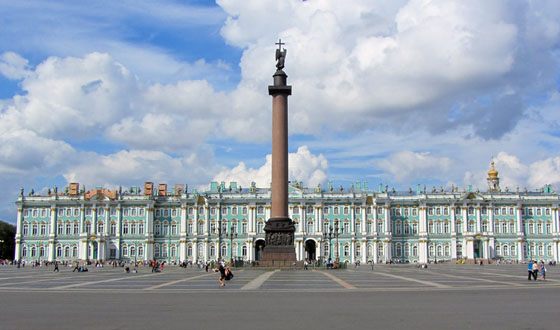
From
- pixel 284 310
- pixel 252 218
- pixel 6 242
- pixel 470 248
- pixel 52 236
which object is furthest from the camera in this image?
pixel 6 242

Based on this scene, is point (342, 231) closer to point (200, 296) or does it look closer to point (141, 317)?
point (200, 296)

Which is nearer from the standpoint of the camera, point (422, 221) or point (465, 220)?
point (465, 220)

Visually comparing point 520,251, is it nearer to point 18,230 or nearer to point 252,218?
point 252,218

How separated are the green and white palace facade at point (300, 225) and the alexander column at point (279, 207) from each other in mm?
55297

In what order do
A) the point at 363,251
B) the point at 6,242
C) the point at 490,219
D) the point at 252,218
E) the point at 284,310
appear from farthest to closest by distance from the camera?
the point at 6,242, the point at 252,218, the point at 490,219, the point at 363,251, the point at 284,310

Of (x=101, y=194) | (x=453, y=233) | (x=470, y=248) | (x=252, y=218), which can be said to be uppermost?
(x=101, y=194)

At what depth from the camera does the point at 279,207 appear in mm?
Result: 58281

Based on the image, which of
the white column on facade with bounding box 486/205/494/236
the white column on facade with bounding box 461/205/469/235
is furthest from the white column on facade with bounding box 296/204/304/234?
the white column on facade with bounding box 486/205/494/236

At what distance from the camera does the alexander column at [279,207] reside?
58219 millimetres

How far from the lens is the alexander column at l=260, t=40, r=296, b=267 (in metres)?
58.2

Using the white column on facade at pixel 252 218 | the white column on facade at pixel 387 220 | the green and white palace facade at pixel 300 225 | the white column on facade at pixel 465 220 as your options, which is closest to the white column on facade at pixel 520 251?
the green and white palace facade at pixel 300 225

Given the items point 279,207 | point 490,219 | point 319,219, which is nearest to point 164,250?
point 319,219

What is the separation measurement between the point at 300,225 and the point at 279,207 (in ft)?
188

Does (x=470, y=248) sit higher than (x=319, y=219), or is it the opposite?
(x=319, y=219)
